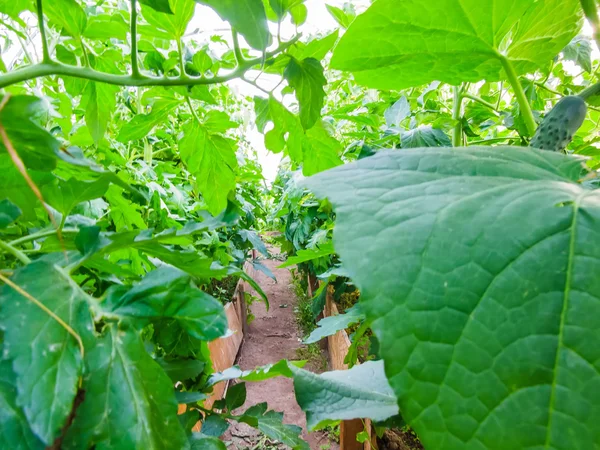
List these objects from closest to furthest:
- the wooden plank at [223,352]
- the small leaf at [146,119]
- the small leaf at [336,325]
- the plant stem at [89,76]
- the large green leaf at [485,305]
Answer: the large green leaf at [485,305] → the plant stem at [89,76] → the small leaf at [146,119] → the small leaf at [336,325] → the wooden plank at [223,352]

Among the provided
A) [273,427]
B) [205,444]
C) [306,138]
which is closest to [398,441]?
[273,427]

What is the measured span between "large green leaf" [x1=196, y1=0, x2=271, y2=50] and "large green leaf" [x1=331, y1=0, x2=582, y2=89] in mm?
134

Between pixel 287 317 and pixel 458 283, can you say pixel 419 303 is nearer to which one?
pixel 458 283

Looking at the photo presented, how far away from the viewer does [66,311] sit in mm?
271

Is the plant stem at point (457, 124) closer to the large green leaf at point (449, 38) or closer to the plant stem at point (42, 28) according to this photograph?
the large green leaf at point (449, 38)

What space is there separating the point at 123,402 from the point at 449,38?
55 cm

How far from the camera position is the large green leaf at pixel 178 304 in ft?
1.00

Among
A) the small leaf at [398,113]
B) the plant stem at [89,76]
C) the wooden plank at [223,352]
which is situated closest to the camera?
the plant stem at [89,76]

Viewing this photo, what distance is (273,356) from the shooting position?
9.84ft

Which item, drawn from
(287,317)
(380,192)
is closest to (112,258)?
(380,192)

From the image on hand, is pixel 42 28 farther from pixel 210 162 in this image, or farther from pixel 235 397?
pixel 235 397

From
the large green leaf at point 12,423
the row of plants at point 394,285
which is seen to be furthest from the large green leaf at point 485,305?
the large green leaf at point 12,423

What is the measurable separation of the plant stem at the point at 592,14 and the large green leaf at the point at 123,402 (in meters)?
0.55

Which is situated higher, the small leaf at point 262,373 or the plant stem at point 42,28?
the plant stem at point 42,28
